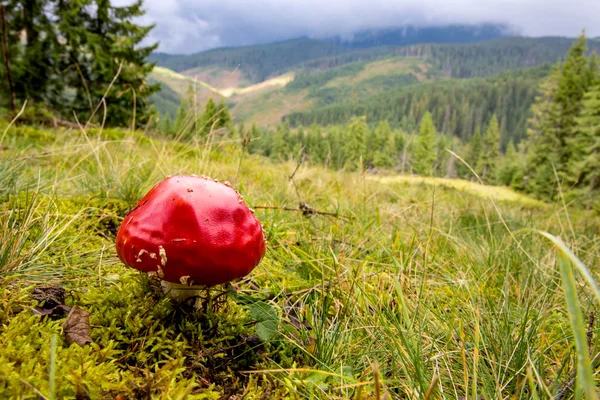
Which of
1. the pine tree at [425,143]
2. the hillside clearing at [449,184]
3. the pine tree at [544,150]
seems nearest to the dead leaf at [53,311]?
the hillside clearing at [449,184]

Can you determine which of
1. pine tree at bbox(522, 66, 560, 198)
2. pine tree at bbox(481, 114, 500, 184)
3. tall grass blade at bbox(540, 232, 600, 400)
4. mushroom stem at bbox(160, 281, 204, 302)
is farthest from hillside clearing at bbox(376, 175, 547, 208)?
pine tree at bbox(481, 114, 500, 184)

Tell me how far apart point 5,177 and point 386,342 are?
2156 mm

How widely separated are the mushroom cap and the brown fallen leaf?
0.22 m

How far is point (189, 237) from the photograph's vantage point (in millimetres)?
1029

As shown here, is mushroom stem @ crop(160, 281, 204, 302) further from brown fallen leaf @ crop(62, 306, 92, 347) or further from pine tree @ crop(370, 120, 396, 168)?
pine tree @ crop(370, 120, 396, 168)

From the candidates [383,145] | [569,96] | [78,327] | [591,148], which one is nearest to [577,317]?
[78,327]

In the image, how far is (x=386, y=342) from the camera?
117 cm

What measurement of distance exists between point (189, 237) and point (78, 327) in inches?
18.0

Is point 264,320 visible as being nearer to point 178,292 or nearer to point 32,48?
point 178,292

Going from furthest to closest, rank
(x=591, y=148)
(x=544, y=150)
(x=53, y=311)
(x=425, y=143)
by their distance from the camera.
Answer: (x=425, y=143), (x=544, y=150), (x=591, y=148), (x=53, y=311)

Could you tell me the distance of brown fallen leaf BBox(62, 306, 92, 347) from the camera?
1037 mm

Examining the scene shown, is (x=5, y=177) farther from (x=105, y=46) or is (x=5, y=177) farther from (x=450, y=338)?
(x=105, y=46)

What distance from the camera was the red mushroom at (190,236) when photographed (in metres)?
1.03

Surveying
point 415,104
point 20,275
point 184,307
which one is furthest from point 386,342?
point 415,104
